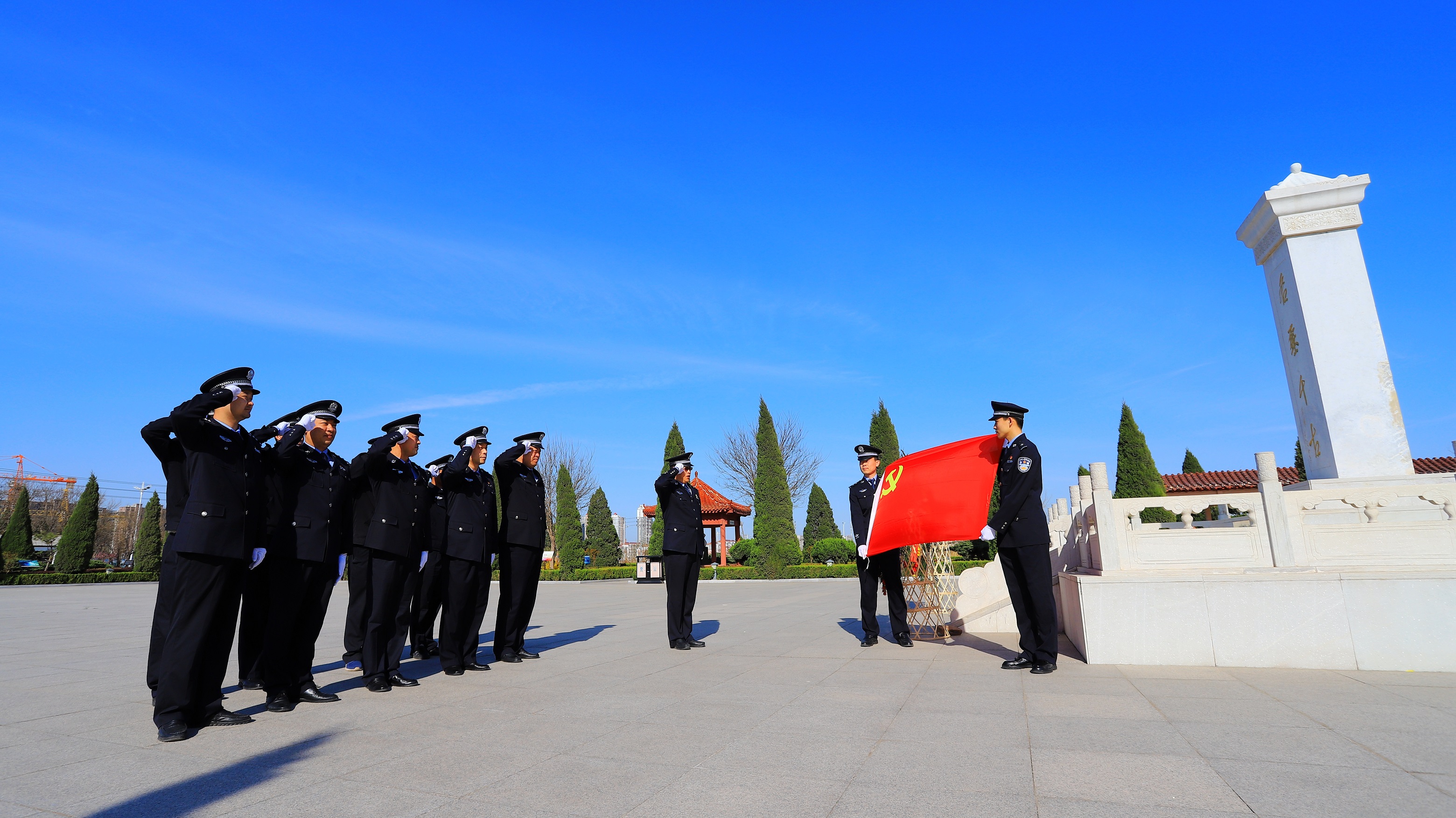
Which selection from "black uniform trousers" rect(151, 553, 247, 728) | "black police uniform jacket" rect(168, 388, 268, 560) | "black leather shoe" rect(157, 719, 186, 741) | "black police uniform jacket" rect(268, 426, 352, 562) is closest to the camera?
"black leather shoe" rect(157, 719, 186, 741)

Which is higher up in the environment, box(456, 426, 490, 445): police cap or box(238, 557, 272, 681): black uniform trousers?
box(456, 426, 490, 445): police cap

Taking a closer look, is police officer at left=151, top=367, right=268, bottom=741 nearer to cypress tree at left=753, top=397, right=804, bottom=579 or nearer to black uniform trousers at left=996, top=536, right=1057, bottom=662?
black uniform trousers at left=996, top=536, right=1057, bottom=662

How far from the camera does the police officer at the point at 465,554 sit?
5.96 m

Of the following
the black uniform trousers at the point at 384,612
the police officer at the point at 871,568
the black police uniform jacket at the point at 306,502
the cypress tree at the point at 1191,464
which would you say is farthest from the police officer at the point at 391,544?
the cypress tree at the point at 1191,464

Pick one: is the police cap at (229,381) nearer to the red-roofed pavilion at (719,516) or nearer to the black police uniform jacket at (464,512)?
the black police uniform jacket at (464,512)

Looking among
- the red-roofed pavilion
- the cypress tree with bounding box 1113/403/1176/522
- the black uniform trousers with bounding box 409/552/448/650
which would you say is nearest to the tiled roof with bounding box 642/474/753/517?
the red-roofed pavilion

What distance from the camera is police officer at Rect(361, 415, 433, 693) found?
5.16 metres

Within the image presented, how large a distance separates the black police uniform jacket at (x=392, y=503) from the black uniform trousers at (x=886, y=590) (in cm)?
422

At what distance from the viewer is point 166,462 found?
165 inches

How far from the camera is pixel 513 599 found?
21.8ft

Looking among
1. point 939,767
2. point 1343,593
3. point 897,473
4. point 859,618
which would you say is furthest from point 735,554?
point 939,767

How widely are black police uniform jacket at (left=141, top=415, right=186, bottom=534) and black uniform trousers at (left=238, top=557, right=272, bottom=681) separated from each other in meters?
0.62

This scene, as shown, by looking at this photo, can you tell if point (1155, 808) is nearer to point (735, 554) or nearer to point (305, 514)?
point (305, 514)

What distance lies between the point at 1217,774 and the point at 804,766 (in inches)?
65.8
